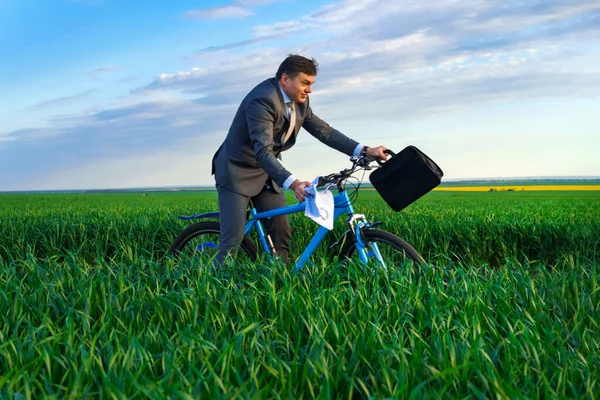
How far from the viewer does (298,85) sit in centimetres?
505

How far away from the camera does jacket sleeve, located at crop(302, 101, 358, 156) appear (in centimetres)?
568

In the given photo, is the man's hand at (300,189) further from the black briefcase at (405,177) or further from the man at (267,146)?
the black briefcase at (405,177)

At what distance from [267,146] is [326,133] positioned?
907mm

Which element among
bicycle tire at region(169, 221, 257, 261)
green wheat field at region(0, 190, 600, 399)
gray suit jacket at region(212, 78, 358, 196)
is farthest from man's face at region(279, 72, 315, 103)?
bicycle tire at region(169, 221, 257, 261)

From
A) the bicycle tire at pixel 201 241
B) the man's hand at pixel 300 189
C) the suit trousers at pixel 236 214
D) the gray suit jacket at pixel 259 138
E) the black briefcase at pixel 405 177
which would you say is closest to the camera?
A: the man's hand at pixel 300 189

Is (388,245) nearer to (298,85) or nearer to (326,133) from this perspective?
(326,133)

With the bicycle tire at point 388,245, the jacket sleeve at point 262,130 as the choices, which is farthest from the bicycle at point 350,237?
the jacket sleeve at point 262,130

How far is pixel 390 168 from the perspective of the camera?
4973mm

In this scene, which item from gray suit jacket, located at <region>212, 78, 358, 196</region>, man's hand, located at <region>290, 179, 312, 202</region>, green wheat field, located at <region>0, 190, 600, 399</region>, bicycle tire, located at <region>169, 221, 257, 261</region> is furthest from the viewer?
bicycle tire, located at <region>169, 221, 257, 261</region>

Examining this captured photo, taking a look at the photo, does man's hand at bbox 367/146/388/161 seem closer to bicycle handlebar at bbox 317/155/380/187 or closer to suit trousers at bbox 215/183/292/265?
bicycle handlebar at bbox 317/155/380/187

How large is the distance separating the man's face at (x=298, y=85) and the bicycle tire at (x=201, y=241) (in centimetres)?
153

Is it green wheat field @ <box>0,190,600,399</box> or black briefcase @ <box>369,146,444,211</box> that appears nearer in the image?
green wheat field @ <box>0,190,600,399</box>

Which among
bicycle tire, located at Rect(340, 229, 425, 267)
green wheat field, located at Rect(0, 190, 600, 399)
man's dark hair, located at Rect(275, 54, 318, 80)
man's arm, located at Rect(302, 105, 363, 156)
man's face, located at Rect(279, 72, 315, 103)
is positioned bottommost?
green wheat field, located at Rect(0, 190, 600, 399)

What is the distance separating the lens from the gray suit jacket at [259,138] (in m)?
5.11
